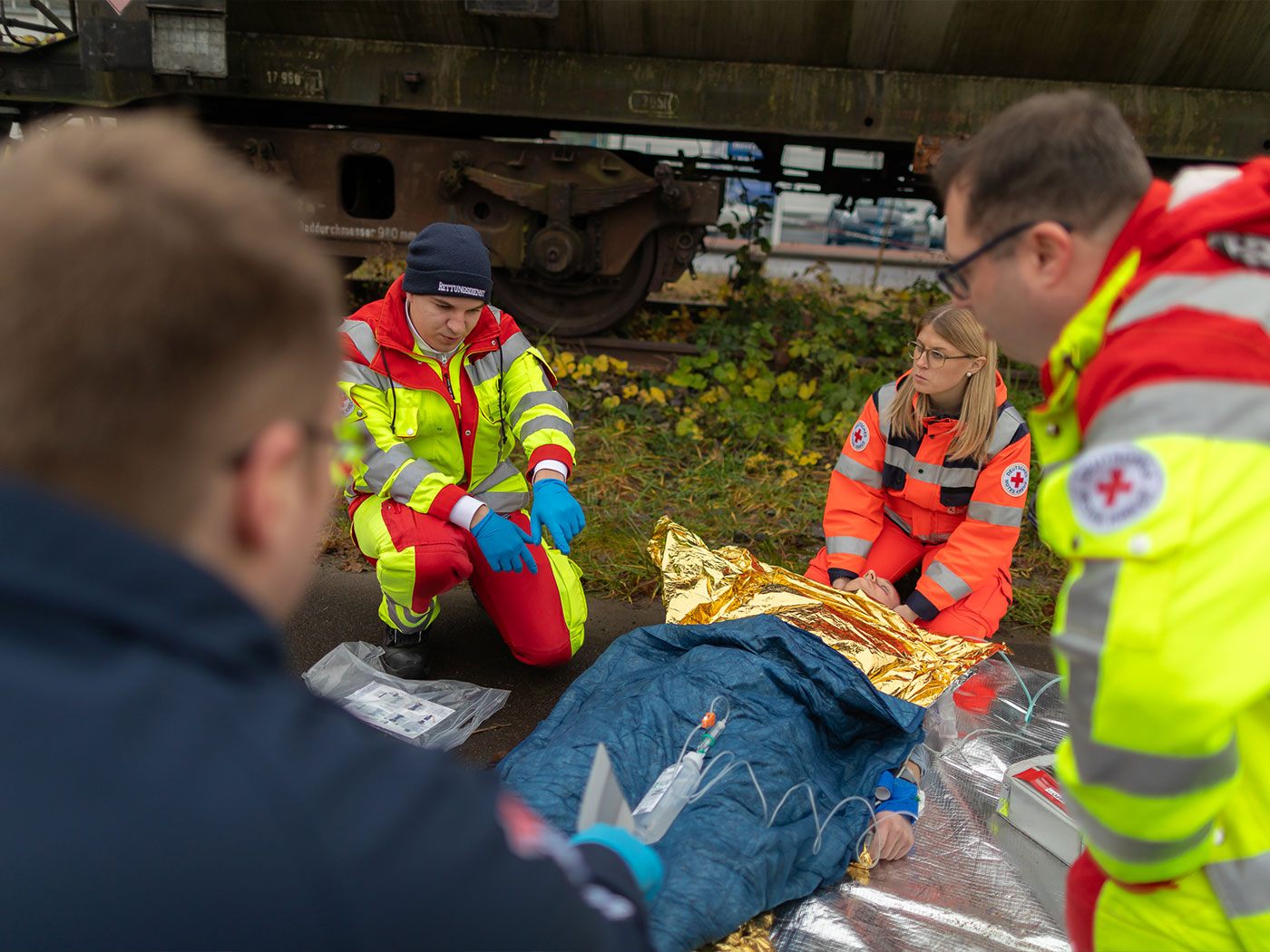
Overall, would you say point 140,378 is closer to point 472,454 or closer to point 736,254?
point 472,454

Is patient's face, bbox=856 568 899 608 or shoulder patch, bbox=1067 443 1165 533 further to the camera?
patient's face, bbox=856 568 899 608

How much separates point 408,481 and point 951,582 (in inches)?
69.5

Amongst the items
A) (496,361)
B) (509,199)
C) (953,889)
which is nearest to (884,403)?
(496,361)

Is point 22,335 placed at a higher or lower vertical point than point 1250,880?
higher

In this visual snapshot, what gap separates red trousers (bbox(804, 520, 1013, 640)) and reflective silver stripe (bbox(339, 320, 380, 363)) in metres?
1.60

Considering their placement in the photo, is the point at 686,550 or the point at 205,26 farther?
the point at 205,26

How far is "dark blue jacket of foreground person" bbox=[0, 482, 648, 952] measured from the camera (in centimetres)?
54

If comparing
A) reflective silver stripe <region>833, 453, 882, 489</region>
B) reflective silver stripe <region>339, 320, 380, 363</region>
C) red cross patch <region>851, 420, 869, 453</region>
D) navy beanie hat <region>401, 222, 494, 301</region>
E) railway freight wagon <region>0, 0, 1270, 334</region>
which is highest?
railway freight wagon <region>0, 0, 1270, 334</region>

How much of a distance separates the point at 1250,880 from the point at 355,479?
2.48m

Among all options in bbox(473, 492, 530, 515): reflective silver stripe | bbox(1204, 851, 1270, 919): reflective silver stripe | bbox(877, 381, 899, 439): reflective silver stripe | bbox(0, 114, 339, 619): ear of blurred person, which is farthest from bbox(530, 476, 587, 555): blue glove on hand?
bbox(0, 114, 339, 619): ear of blurred person

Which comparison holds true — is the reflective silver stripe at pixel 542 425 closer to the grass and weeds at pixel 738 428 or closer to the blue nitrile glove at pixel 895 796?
the grass and weeds at pixel 738 428

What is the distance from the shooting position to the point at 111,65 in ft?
14.9

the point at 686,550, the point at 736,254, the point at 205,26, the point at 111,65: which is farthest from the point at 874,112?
the point at 111,65

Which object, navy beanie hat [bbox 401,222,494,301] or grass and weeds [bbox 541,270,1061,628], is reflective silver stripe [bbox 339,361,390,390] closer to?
navy beanie hat [bbox 401,222,494,301]
